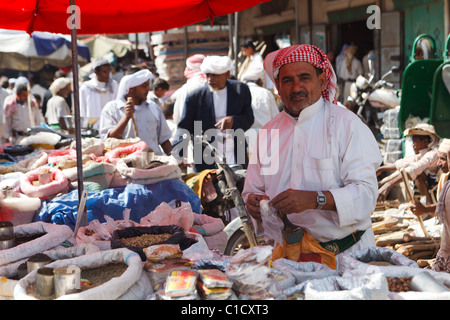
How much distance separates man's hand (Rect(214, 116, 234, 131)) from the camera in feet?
18.0

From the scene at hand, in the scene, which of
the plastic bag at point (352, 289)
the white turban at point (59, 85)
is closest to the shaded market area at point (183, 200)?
the plastic bag at point (352, 289)

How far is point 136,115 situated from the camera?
17.6ft

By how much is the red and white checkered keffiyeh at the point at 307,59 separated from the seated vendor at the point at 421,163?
3.06 meters

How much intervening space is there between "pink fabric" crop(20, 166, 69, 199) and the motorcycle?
5.62m

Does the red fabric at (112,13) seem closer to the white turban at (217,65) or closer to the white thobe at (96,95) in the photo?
the white turban at (217,65)

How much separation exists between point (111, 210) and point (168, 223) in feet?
3.64

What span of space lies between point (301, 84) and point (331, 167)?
1.31 feet

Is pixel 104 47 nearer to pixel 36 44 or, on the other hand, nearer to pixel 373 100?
pixel 36 44

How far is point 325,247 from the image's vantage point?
8.37 feet

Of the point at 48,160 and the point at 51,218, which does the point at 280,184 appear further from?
the point at 48,160

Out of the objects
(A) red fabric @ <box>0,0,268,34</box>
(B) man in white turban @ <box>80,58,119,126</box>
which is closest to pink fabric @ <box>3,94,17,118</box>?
(B) man in white turban @ <box>80,58,119,126</box>

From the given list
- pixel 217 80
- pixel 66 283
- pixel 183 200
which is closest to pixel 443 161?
pixel 183 200

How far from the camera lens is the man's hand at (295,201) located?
231cm
